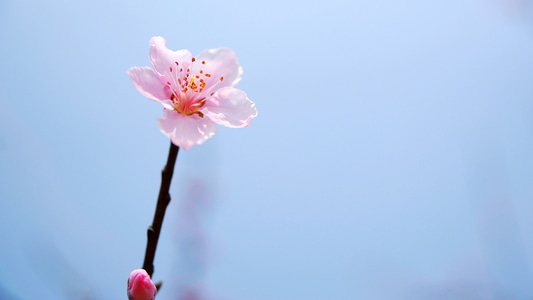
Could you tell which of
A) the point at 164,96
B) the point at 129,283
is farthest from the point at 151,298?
the point at 164,96

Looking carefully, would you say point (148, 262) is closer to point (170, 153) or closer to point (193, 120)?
point (170, 153)

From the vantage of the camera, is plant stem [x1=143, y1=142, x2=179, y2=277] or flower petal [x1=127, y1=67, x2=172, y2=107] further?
flower petal [x1=127, y1=67, x2=172, y2=107]

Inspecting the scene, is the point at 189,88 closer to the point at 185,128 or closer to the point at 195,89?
the point at 195,89

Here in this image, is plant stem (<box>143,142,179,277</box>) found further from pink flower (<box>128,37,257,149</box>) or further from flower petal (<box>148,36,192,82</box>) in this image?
flower petal (<box>148,36,192,82</box>)

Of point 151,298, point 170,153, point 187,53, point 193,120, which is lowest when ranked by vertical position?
point 151,298

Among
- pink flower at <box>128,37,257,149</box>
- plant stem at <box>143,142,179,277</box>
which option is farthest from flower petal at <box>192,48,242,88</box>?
plant stem at <box>143,142,179,277</box>

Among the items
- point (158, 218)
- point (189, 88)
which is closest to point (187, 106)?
point (189, 88)
